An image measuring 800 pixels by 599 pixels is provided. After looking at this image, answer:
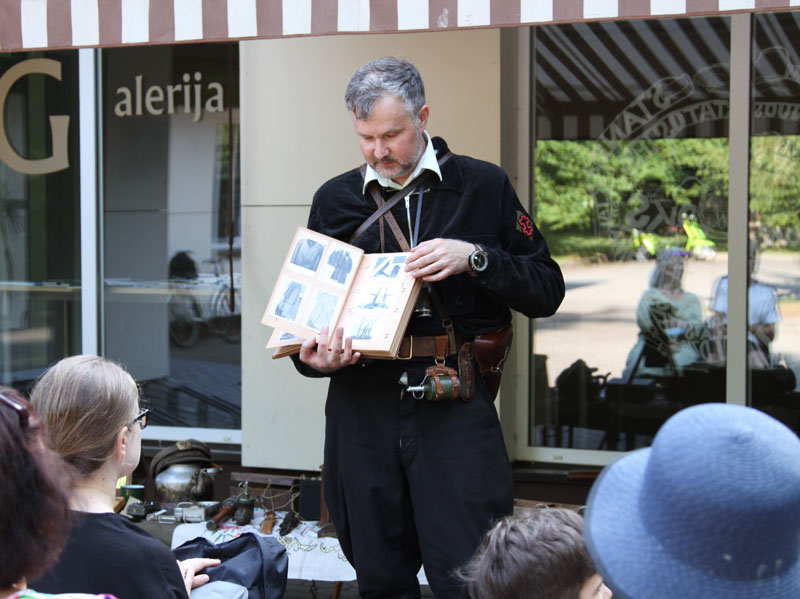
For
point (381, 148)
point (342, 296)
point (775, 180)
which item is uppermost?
point (775, 180)

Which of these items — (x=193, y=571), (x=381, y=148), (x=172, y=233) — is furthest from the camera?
(x=172, y=233)

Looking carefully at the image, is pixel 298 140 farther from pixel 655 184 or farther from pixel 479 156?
pixel 655 184

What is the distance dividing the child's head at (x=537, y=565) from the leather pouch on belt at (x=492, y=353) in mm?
907

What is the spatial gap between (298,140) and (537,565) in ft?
10.0

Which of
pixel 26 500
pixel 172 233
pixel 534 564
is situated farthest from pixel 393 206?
pixel 172 233

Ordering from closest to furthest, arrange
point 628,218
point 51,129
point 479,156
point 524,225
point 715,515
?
point 715,515 → point 524,225 → point 479,156 → point 628,218 → point 51,129

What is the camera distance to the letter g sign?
17.1 ft

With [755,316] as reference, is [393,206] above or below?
above

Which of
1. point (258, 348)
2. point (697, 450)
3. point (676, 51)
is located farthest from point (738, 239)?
point (697, 450)

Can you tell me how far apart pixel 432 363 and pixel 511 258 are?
0.35 m

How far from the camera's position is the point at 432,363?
2.60 metres

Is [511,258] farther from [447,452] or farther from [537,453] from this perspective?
[537,453]

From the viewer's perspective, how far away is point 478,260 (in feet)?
8.11

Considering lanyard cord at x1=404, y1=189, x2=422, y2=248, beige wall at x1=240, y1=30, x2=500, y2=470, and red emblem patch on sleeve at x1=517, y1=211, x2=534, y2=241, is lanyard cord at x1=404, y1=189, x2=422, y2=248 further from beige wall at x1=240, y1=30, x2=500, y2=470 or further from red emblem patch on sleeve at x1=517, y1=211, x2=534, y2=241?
beige wall at x1=240, y1=30, x2=500, y2=470
